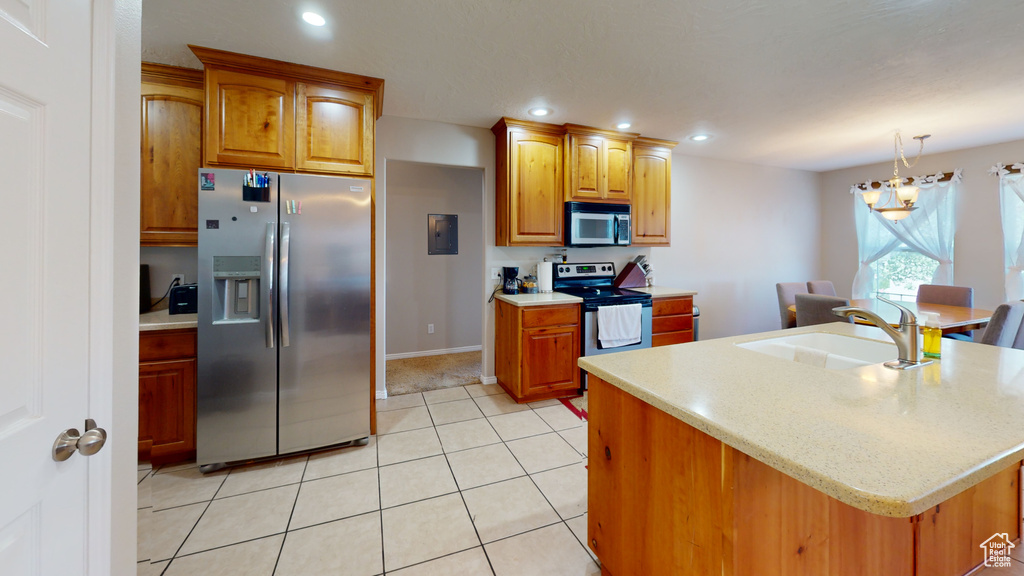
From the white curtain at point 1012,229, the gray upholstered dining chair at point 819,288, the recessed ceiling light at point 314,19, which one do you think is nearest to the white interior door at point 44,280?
the recessed ceiling light at point 314,19

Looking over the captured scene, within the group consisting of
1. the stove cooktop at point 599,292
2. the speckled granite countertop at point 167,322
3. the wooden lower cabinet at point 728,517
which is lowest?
the wooden lower cabinet at point 728,517

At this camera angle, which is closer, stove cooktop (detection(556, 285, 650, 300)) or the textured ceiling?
the textured ceiling

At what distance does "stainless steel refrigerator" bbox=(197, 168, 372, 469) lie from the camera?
2.07 meters

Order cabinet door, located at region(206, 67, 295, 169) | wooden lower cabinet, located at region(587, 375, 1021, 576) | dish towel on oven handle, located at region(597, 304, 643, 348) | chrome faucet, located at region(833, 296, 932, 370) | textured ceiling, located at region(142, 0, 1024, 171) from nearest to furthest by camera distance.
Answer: wooden lower cabinet, located at region(587, 375, 1021, 576), chrome faucet, located at region(833, 296, 932, 370), textured ceiling, located at region(142, 0, 1024, 171), cabinet door, located at region(206, 67, 295, 169), dish towel on oven handle, located at region(597, 304, 643, 348)

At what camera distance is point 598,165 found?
3.53m

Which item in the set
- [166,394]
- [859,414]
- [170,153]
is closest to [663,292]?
[859,414]

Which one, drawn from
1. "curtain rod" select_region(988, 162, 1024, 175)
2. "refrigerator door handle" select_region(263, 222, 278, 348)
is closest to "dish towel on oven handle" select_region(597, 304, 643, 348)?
"refrigerator door handle" select_region(263, 222, 278, 348)

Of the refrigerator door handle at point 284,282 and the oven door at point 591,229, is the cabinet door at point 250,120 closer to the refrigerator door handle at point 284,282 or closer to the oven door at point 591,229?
the refrigerator door handle at point 284,282

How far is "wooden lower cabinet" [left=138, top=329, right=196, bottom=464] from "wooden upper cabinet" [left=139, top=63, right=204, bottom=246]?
633mm

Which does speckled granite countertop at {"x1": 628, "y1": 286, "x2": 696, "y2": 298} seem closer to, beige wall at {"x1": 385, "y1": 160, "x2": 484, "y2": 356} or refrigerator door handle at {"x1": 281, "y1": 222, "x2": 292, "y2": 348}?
beige wall at {"x1": 385, "y1": 160, "x2": 484, "y2": 356}

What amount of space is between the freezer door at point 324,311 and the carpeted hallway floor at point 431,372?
101cm

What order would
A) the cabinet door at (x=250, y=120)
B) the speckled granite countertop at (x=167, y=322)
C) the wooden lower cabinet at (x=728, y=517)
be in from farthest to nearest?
the cabinet door at (x=250, y=120), the speckled granite countertop at (x=167, y=322), the wooden lower cabinet at (x=728, y=517)

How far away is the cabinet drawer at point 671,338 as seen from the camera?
3.58 meters

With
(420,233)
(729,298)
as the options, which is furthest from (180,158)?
(729,298)
